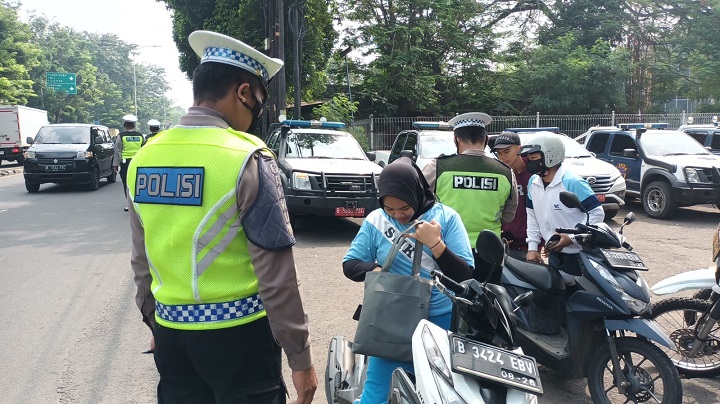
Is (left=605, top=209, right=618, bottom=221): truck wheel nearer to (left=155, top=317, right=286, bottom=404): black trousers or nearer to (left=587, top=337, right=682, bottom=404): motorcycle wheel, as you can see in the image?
(left=587, top=337, right=682, bottom=404): motorcycle wheel

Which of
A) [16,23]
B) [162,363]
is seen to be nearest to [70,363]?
[162,363]

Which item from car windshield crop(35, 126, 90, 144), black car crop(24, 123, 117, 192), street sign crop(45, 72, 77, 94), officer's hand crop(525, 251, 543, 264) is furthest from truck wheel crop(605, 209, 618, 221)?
street sign crop(45, 72, 77, 94)

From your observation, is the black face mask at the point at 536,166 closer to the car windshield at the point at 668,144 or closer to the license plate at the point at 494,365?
the license plate at the point at 494,365

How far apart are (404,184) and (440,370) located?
0.91m

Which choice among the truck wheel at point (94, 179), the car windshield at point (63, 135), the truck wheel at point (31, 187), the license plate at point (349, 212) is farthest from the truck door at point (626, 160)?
the truck wheel at point (31, 187)

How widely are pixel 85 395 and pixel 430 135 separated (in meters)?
8.54

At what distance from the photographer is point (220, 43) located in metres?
2.09

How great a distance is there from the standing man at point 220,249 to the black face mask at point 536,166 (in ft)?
8.62

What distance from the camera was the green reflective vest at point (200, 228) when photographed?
1.97 m

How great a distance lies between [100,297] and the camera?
6250mm

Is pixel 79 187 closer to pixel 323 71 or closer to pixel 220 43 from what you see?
pixel 323 71

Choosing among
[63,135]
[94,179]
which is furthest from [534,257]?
[63,135]

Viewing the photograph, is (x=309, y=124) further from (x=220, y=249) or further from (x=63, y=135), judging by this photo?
(x=220, y=249)

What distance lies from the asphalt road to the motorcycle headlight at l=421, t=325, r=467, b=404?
7.13ft
